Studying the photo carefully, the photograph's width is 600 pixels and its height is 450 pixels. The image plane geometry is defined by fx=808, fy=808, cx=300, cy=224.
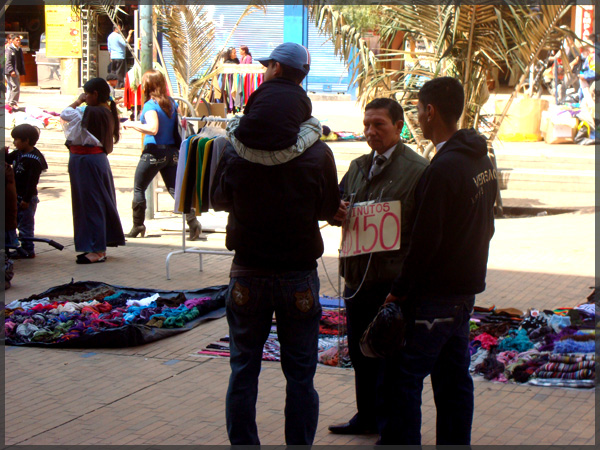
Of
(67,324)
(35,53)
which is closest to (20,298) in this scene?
(67,324)

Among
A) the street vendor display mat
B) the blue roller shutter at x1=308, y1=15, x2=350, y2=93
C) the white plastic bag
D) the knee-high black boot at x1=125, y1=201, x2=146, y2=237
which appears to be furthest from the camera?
the blue roller shutter at x1=308, y1=15, x2=350, y2=93

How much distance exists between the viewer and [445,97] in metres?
3.56

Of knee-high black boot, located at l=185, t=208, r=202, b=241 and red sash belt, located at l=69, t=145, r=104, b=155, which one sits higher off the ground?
red sash belt, located at l=69, t=145, r=104, b=155

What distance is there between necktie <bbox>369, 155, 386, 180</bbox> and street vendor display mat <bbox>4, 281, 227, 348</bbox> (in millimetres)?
2656

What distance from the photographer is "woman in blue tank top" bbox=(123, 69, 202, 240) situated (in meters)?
9.47

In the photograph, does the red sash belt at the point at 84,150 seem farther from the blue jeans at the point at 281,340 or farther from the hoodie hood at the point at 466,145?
the hoodie hood at the point at 466,145

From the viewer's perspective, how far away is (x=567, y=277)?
8.24 m

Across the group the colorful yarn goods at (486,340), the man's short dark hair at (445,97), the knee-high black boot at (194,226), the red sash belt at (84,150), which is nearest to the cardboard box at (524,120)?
the knee-high black boot at (194,226)

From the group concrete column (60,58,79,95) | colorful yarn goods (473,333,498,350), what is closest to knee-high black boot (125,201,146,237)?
colorful yarn goods (473,333,498,350)

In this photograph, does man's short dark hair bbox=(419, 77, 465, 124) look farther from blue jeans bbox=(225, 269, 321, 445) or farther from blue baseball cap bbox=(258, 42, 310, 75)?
blue jeans bbox=(225, 269, 321, 445)

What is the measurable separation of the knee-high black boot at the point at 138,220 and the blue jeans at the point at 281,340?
6.81 metres

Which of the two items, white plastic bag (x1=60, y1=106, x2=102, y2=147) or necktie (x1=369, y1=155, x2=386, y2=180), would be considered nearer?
necktie (x1=369, y1=155, x2=386, y2=180)

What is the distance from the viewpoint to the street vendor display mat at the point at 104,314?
6176mm

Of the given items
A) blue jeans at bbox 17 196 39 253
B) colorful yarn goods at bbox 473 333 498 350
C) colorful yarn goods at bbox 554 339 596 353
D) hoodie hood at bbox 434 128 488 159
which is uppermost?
hoodie hood at bbox 434 128 488 159
